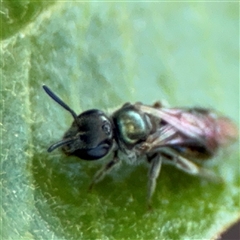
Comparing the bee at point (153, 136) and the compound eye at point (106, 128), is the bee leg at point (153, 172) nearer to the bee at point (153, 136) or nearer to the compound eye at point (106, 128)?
the bee at point (153, 136)

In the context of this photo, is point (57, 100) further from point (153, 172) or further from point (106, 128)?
point (153, 172)

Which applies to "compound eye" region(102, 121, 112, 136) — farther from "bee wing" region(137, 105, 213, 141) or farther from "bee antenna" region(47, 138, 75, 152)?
"bee wing" region(137, 105, 213, 141)

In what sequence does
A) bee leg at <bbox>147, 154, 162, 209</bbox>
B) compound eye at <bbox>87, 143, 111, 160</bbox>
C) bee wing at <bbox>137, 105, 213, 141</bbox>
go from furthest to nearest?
1. bee wing at <bbox>137, 105, 213, 141</bbox>
2. bee leg at <bbox>147, 154, 162, 209</bbox>
3. compound eye at <bbox>87, 143, 111, 160</bbox>

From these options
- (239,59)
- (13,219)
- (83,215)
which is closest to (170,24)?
(239,59)

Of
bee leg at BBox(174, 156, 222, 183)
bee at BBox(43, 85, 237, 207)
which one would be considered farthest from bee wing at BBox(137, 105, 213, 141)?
bee leg at BBox(174, 156, 222, 183)

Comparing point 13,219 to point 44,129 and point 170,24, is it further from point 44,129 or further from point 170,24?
point 170,24

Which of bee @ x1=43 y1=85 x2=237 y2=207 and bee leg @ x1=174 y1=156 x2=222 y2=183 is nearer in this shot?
bee @ x1=43 y1=85 x2=237 y2=207

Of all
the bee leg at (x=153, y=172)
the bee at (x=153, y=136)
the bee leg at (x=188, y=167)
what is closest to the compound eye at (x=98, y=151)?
the bee at (x=153, y=136)

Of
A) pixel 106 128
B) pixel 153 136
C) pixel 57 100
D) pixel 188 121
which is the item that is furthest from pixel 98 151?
pixel 188 121
